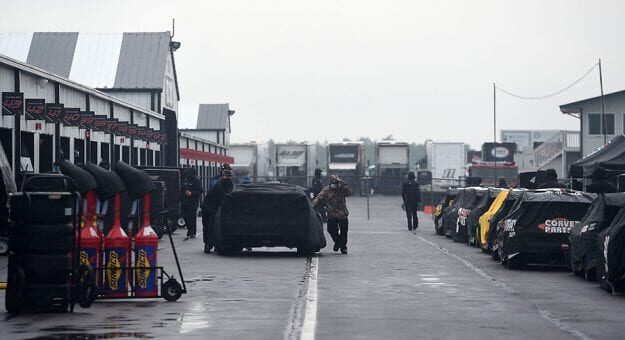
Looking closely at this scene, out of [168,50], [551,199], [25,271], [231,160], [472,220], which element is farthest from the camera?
[231,160]

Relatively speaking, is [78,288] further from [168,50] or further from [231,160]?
[231,160]

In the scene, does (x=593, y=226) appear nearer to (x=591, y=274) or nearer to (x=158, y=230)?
(x=591, y=274)

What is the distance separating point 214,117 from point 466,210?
252 feet

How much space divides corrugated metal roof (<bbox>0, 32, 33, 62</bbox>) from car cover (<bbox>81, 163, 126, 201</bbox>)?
60223 millimetres

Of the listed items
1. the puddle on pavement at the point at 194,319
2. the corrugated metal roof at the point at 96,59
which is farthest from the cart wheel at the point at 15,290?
the corrugated metal roof at the point at 96,59

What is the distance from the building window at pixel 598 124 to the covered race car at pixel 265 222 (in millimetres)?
48542

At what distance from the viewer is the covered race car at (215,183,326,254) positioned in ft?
88.9

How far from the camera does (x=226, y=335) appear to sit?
13.2 meters

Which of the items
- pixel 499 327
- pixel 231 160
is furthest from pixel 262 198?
pixel 231 160

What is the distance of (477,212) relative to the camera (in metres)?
32.1

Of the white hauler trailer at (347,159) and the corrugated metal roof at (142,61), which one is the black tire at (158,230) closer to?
the corrugated metal roof at (142,61)

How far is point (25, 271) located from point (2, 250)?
1124cm

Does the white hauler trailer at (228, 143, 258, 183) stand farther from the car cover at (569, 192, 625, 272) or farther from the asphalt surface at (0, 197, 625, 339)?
the car cover at (569, 192, 625, 272)

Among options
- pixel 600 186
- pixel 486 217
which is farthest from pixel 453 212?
pixel 600 186
